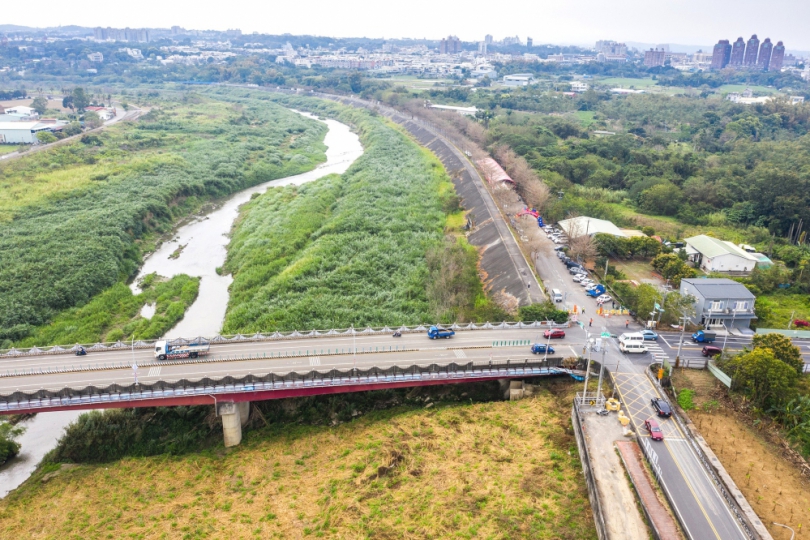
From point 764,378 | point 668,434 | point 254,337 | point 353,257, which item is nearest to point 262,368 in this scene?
point 254,337

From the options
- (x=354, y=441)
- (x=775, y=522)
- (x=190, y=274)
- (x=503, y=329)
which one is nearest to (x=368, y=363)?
(x=354, y=441)

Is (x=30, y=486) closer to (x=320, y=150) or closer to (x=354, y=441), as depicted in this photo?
(x=354, y=441)

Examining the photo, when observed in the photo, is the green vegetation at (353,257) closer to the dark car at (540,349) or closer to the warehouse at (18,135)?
the dark car at (540,349)

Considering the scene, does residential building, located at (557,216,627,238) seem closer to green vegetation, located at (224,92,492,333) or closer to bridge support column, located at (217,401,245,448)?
green vegetation, located at (224,92,492,333)

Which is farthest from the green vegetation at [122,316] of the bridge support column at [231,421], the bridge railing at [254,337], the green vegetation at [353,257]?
the bridge support column at [231,421]

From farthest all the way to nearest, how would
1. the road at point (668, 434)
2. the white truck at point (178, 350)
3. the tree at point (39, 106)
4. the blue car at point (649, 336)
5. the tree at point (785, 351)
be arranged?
the tree at point (39, 106) → the blue car at point (649, 336) → the white truck at point (178, 350) → the tree at point (785, 351) → the road at point (668, 434)

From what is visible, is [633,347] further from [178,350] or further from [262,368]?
[178,350]
